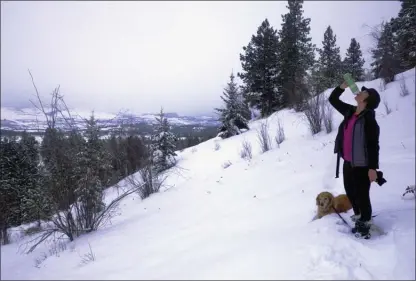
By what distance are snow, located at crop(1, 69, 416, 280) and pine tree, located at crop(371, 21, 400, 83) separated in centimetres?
359

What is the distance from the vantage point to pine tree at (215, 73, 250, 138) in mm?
18281

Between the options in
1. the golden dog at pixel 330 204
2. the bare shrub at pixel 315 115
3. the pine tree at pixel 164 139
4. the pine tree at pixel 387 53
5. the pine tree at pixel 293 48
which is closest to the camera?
the golden dog at pixel 330 204

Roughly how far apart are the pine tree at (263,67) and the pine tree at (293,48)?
2.01 feet

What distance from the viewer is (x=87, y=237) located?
457 cm

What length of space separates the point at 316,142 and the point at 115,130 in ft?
18.1

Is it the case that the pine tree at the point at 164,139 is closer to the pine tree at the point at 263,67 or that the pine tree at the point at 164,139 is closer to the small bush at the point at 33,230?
the pine tree at the point at 263,67

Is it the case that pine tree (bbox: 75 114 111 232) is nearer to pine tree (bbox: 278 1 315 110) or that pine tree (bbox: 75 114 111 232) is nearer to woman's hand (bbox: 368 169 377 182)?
woman's hand (bbox: 368 169 377 182)

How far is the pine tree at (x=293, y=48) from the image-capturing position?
20.8 meters

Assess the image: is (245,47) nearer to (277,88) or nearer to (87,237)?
(277,88)

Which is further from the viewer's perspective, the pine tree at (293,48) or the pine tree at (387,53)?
the pine tree at (293,48)

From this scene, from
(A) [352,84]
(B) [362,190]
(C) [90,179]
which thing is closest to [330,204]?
(B) [362,190]

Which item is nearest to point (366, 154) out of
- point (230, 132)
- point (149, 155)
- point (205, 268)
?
point (205, 268)

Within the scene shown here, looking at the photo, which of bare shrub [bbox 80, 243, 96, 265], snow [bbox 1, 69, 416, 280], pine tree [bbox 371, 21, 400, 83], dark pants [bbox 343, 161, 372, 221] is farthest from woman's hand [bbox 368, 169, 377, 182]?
pine tree [bbox 371, 21, 400, 83]

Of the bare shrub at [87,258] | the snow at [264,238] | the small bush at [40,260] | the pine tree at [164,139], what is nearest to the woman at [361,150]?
the snow at [264,238]
